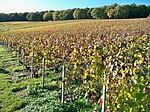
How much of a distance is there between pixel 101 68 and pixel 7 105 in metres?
3.64

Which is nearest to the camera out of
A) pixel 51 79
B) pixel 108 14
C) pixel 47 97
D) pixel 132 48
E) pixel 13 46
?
pixel 132 48

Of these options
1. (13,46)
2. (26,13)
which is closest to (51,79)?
(13,46)

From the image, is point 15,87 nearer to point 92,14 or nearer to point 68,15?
point 92,14

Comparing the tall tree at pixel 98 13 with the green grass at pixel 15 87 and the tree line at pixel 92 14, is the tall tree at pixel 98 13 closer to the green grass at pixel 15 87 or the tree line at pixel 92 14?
the tree line at pixel 92 14

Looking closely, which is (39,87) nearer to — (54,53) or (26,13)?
(54,53)

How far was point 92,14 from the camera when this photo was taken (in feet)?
301

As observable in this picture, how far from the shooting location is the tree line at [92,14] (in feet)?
277

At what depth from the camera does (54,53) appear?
15438 millimetres

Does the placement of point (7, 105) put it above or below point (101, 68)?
below

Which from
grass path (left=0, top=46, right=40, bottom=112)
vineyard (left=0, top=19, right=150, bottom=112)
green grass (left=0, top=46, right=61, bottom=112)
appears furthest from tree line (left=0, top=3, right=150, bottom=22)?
vineyard (left=0, top=19, right=150, bottom=112)

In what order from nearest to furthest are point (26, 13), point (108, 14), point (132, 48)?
point (132, 48), point (108, 14), point (26, 13)

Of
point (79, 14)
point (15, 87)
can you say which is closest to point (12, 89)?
point (15, 87)

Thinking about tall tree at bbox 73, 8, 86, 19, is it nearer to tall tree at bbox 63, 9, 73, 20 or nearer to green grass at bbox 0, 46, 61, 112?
tall tree at bbox 63, 9, 73, 20

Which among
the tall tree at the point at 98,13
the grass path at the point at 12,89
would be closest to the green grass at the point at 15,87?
the grass path at the point at 12,89
